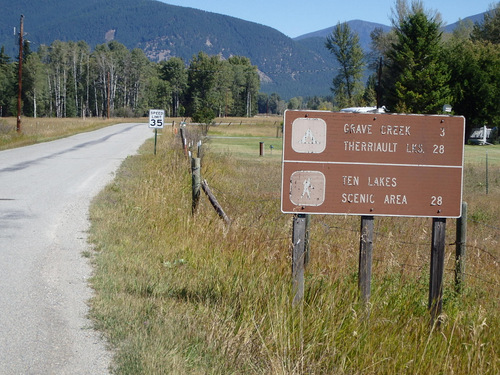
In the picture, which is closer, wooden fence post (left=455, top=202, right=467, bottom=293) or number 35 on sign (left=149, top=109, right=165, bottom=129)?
wooden fence post (left=455, top=202, right=467, bottom=293)

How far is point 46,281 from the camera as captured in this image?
22.6 feet

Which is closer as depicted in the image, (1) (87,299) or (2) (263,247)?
(1) (87,299)

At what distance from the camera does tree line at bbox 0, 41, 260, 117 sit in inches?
4469

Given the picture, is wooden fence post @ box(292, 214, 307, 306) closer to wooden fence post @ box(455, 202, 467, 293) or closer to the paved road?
the paved road

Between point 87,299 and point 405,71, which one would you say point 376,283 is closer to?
point 87,299

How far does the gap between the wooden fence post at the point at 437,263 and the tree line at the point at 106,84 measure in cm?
10814

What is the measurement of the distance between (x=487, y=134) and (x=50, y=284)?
206ft

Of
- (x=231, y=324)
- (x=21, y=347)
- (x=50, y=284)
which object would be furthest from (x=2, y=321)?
(x=231, y=324)

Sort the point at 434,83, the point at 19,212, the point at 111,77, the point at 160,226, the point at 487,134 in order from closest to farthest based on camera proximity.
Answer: the point at 160,226
the point at 19,212
the point at 434,83
the point at 487,134
the point at 111,77

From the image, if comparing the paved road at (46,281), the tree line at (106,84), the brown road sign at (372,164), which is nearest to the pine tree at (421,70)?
the paved road at (46,281)

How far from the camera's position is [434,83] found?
192 ft

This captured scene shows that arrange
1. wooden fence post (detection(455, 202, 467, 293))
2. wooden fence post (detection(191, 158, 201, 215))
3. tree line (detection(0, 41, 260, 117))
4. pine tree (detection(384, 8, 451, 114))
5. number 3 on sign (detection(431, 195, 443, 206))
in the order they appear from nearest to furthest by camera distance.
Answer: number 3 on sign (detection(431, 195, 443, 206)) < wooden fence post (detection(455, 202, 467, 293)) < wooden fence post (detection(191, 158, 201, 215)) < pine tree (detection(384, 8, 451, 114)) < tree line (detection(0, 41, 260, 117))

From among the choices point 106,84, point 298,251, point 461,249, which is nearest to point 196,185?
point 461,249

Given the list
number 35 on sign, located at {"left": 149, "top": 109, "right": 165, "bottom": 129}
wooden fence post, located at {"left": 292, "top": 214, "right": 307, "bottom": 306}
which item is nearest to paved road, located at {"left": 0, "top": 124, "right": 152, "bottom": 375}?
wooden fence post, located at {"left": 292, "top": 214, "right": 307, "bottom": 306}
